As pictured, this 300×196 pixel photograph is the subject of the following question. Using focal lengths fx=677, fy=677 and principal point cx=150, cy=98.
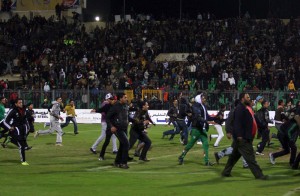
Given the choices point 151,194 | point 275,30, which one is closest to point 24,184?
point 151,194

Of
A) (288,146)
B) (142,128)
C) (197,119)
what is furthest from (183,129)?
(288,146)

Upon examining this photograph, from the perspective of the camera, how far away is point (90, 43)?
5003cm

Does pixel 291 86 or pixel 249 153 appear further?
pixel 291 86

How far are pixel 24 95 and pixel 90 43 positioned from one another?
9.98m

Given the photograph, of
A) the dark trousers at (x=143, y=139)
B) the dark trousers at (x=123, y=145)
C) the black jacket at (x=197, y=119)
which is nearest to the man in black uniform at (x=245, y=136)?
the black jacket at (x=197, y=119)

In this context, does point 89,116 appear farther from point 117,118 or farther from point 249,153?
point 249,153

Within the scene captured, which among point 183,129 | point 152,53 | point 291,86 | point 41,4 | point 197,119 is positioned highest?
point 41,4

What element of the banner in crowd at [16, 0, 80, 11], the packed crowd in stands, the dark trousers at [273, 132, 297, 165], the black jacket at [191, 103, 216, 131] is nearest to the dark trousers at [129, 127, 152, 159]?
the black jacket at [191, 103, 216, 131]

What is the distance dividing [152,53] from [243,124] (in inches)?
1283

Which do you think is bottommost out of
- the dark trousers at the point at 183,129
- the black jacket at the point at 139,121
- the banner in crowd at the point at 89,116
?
the banner in crowd at the point at 89,116

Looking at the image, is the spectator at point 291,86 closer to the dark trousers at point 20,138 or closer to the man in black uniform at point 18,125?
the man in black uniform at point 18,125

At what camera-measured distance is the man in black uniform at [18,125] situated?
61.0 ft

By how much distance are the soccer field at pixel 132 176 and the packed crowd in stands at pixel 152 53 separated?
62.2 feet

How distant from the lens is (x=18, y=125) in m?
18.9
